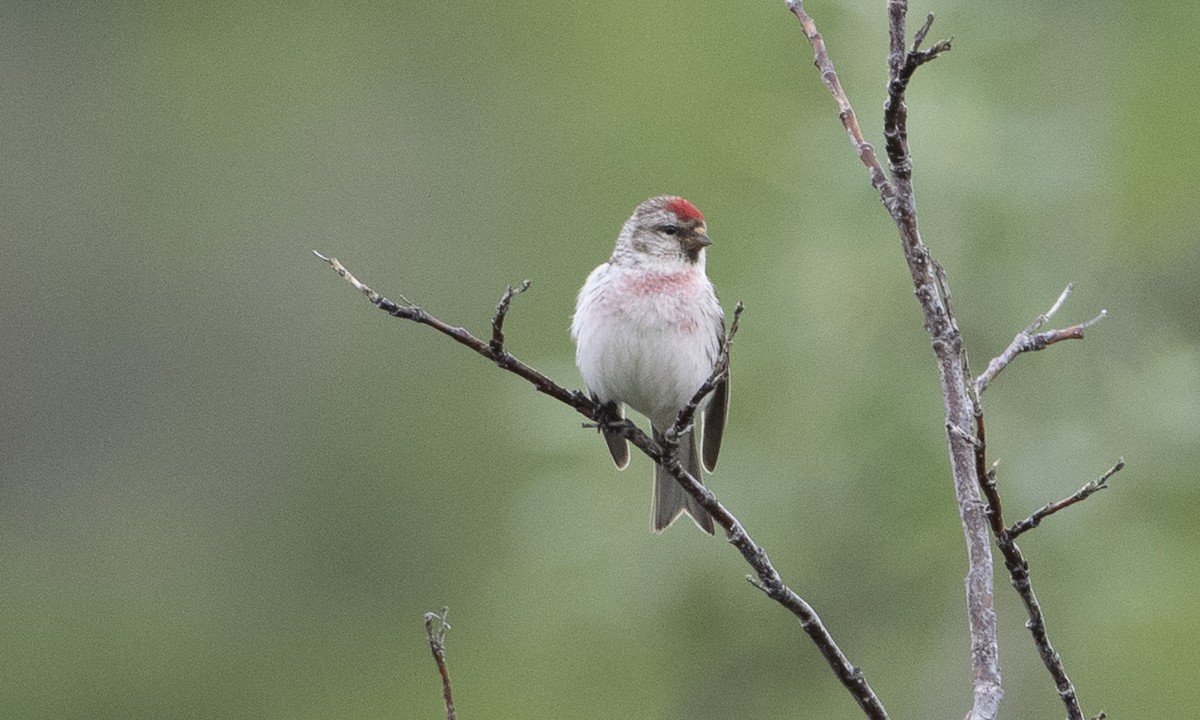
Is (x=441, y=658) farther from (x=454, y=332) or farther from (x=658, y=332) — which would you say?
(x=658, y=332)

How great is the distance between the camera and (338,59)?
21.8 m

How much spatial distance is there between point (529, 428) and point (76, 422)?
12.2m

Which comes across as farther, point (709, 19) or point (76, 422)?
point (76, 422)

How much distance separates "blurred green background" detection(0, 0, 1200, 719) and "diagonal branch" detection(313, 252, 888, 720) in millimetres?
2464

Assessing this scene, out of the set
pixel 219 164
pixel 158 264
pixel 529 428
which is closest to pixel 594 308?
pixel 529 428

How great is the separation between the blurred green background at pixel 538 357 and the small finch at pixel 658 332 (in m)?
0.61

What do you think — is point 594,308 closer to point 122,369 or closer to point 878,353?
point 878,353

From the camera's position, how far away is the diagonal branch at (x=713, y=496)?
349 centimetres

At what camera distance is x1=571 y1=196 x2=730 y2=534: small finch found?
5773mm

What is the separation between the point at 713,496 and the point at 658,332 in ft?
6.45

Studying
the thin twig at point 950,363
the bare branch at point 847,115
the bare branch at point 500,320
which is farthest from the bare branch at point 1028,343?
the bare branch at point 500,320

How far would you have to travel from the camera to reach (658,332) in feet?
19.0

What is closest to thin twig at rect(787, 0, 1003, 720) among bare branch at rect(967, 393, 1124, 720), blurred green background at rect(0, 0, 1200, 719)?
bare branch at rect(967, 393, 1124, 720)

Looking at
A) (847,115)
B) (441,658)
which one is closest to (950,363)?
(847,115)
